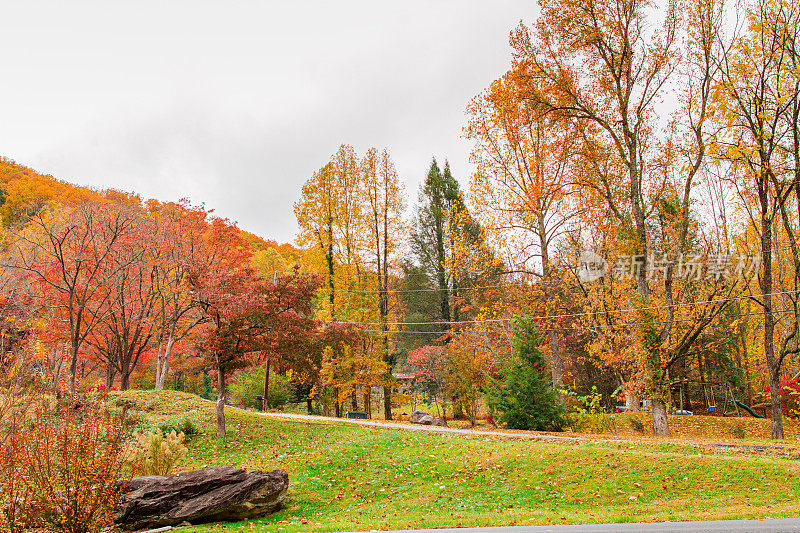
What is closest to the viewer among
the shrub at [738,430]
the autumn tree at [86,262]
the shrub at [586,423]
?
the shrub at [586,423]

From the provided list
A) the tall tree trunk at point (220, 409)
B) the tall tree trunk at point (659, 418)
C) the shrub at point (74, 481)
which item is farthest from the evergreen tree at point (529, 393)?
the shrub at point (74, 481)

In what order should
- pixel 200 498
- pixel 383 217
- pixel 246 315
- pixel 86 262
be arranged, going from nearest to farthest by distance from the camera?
pixel 200 498 → pixel 246 315 → pixel 86 262 → pixel 383 217

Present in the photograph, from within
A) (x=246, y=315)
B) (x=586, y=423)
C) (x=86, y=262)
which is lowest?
(x=586, y=423)

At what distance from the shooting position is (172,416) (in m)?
16.3

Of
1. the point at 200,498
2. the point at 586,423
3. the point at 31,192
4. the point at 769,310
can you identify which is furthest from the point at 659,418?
the point at 31,192

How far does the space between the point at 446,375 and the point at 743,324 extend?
1737 centimetres

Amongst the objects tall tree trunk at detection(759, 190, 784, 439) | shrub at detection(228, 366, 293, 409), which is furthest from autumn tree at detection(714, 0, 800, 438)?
shrub at detection(228, 366, 293, 409)

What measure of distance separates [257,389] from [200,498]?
20.5 meters

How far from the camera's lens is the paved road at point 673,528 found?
5.52 m

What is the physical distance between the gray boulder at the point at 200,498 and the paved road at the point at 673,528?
3116mm

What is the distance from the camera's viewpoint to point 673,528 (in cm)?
577

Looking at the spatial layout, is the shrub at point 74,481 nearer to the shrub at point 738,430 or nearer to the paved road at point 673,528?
the paved road at point 673,528

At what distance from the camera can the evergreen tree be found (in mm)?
15852

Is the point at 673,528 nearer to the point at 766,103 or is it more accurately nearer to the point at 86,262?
the point at 766,103
